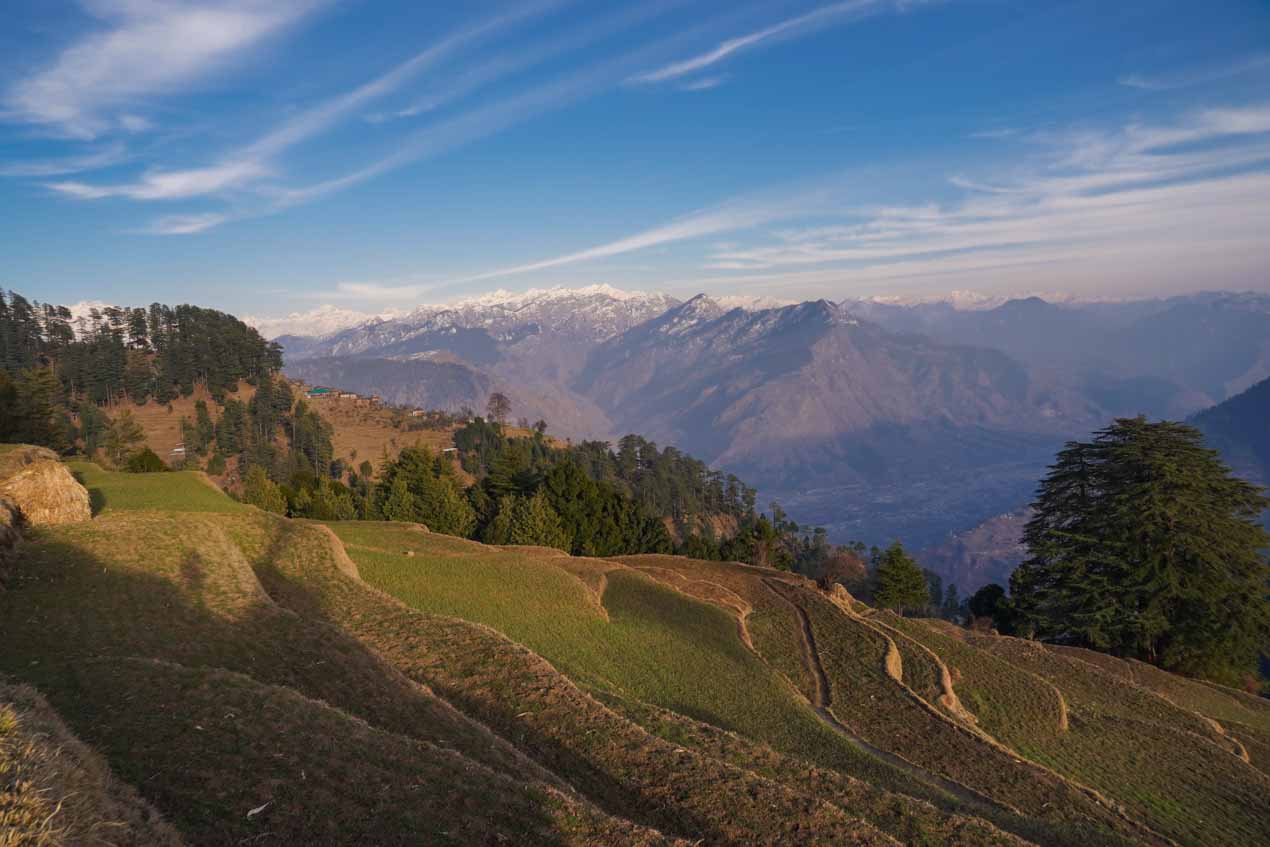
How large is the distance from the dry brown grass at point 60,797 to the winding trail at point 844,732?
1711cm

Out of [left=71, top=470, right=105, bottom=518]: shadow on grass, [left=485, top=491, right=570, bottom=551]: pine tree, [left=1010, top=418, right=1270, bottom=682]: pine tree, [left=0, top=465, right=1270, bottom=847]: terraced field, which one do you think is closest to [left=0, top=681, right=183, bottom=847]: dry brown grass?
[left=0, top=465, right=1270, bottom=847]: terraced field

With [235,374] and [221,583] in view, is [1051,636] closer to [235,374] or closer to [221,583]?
[221,583]

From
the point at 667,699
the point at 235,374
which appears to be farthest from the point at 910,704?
the point at 235,374

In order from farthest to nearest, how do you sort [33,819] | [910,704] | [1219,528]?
[1219,528] → [910,704] → [33,819]

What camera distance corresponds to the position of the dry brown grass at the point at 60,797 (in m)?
4.88

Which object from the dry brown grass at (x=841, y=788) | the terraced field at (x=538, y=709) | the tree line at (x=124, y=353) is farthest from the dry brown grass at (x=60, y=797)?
the tree line at (x=124, y=353)

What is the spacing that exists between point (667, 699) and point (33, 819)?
16.6 meters

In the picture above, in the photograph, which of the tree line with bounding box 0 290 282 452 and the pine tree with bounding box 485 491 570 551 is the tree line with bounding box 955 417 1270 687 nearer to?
the pine tree with bounding box 485 491 570 551

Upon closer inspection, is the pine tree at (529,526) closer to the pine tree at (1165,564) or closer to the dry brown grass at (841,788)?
the dry brown grass at (841,788)

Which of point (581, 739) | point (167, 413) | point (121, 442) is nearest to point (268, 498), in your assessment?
point (121, 442)

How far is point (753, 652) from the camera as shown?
2536cm

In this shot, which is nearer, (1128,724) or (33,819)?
(33,819)

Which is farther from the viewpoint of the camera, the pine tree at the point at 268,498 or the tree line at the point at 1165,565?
the pine tree at the point at 268,498

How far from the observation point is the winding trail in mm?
15820
